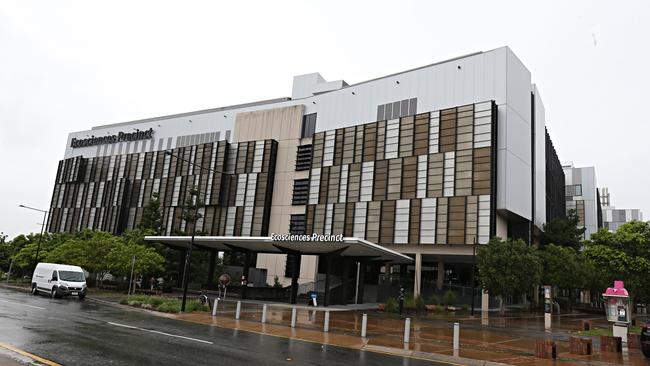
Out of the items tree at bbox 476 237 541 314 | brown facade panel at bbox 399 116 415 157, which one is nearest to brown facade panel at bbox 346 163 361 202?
brown facade panel at bbox 399 116 415 157

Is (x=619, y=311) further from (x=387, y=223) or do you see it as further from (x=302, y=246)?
(x=387, y=223)

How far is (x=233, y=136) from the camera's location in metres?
63.8

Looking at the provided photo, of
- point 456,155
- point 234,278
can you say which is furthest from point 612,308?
point 234,278

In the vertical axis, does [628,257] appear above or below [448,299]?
above

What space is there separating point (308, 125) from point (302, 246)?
2609 centimetres

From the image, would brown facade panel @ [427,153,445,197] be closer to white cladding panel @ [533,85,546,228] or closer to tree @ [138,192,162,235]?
white cladding panel @ [533,85,546,228]

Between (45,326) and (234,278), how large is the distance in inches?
1549

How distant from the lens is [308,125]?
5822 cm

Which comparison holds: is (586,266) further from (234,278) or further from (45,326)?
(45,326)

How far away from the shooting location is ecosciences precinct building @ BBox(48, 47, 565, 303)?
4203 centimetres

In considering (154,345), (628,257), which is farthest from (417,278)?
(154,345)

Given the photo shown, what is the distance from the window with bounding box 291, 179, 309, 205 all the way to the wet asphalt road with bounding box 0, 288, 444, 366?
121 ft

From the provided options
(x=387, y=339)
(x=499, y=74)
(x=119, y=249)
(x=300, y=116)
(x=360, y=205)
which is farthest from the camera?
(x=300, y=116)

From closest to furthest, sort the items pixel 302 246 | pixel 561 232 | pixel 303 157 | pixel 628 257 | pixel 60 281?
pixel 628 257
pixel 60 281
pixel 302 246
pixel 561 232
pixel 303 157
